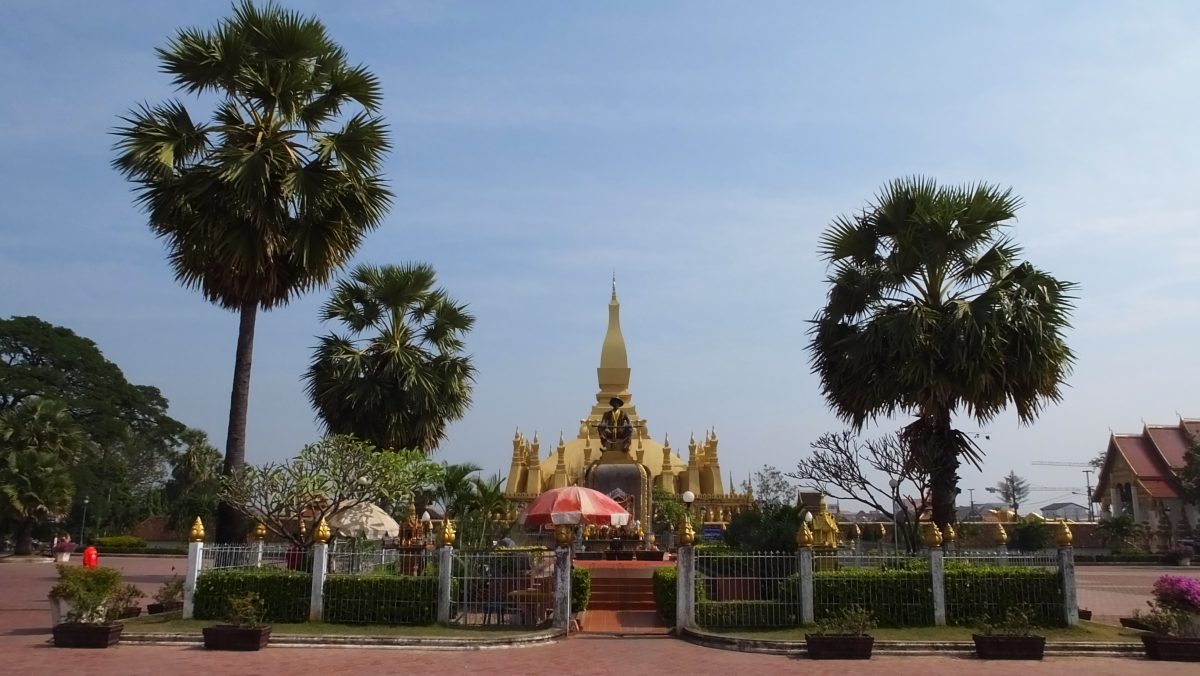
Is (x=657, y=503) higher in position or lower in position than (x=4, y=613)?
higher

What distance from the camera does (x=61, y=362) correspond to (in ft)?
159

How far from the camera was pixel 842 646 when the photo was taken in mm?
13188

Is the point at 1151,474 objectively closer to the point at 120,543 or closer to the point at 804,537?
the point at 804,537

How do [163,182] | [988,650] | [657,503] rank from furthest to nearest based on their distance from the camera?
[657,503] → [163,182] → [988,650]

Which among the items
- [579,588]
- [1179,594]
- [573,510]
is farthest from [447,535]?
[1179,594]

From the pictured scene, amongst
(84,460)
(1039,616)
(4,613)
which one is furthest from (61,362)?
(1039,616)

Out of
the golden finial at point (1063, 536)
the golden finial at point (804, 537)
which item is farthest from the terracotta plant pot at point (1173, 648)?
the golden finial at point (804, 537)

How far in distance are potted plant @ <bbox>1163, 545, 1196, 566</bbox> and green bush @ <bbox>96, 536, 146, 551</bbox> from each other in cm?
4426

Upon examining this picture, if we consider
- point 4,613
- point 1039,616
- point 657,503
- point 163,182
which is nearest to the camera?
point 1039,616

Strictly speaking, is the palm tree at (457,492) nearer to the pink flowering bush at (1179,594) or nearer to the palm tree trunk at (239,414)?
the palm tree trunk at (239,414)

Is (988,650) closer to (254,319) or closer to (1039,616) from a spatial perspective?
(1039,616)

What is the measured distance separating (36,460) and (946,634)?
109 feet

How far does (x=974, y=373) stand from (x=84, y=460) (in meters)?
42.5

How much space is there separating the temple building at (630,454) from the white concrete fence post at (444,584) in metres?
20.7
